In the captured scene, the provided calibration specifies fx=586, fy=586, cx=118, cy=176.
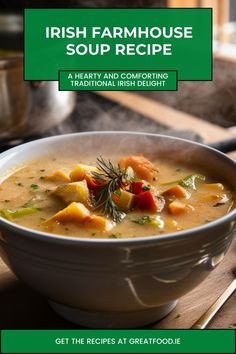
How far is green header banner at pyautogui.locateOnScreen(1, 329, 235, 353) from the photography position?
121 cm

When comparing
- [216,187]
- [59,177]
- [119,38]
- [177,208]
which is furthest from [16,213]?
[119,38]

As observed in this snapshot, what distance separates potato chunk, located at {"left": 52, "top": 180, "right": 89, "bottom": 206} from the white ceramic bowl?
22 cm

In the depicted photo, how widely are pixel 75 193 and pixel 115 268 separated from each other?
31 centimetres

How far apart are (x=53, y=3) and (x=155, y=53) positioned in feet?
6.77

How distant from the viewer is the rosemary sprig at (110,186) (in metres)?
1.36

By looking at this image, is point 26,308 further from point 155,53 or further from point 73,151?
point 155,53

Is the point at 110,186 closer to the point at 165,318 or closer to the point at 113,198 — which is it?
the point at 113,198

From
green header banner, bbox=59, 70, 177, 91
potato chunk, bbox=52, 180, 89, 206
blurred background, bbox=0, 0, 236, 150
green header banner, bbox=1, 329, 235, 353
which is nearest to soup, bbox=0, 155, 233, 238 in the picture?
potato chunk, bbox=52, 180, 89, 206

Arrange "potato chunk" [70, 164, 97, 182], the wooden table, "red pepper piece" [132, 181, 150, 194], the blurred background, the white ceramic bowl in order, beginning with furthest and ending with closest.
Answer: the blurred background, "potato chunk" [70, 164, 97, 182], "red pepper piece" [132, 181, 150, 194], the wooden table, the white ceramic bowl

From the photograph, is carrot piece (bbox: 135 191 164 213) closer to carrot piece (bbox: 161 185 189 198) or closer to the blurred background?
carrot piece (bbox: 161 185 189 198)

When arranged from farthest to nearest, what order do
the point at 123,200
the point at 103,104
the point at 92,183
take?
the point at 103,104 → the point at 92,183 → the point at 123,200

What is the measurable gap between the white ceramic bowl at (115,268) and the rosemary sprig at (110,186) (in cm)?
20

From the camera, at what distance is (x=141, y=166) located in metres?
1.62

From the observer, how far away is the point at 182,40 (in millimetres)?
2340
